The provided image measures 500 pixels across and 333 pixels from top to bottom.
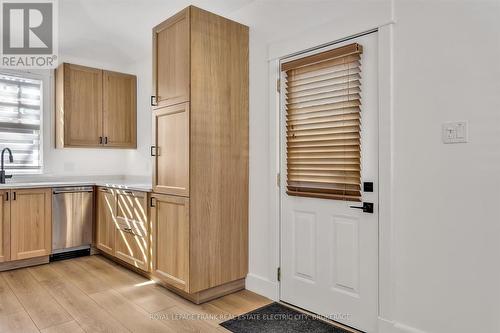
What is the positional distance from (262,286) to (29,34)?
378cm

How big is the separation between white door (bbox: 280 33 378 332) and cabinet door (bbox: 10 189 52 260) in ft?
9.00

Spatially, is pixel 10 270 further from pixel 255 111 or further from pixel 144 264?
pixel 255 111

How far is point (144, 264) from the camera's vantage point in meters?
3.26

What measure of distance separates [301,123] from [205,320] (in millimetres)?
1664

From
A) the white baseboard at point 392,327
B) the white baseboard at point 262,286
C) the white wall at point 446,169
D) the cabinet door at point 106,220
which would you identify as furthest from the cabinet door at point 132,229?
the white wall at point 446,169

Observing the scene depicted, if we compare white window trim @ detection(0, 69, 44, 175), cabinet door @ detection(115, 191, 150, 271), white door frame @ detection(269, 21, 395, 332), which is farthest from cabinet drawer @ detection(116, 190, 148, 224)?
white door frame @ detection(269, 21, 395, 332)

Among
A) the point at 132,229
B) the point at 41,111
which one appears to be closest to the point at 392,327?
the point at 132,229

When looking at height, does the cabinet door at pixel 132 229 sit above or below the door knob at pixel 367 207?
below

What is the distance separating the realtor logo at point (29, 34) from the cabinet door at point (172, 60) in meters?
1.28

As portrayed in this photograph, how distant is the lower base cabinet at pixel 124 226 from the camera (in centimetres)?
328

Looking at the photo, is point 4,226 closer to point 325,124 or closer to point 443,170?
point 325,124

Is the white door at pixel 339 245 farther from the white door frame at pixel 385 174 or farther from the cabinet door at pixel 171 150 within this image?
the cabinet door at pixel 171 150

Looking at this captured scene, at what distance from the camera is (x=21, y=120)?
13.7 ft

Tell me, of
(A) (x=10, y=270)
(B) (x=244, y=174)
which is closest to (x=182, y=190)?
(B) (x=244, y=174)
